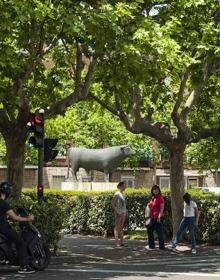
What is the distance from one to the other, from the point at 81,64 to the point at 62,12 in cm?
316

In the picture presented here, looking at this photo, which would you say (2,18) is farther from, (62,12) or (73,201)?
(73,201)

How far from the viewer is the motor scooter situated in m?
10.9

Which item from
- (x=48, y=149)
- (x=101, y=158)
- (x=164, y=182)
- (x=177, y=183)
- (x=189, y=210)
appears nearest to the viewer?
(x=48, y=149)

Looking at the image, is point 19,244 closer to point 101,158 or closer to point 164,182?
point 101,158

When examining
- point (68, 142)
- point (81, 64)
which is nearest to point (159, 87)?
point (81, 64)

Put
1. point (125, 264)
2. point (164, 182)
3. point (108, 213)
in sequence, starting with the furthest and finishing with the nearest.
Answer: point (164, 182) < point (108, 213) < point (125, 264)

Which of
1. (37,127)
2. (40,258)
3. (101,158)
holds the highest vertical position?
(101,158)

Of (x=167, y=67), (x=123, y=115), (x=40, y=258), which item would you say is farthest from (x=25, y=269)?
(x=123, y=115)

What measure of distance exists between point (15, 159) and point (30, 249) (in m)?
3.55

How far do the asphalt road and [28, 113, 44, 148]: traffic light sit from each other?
258cm

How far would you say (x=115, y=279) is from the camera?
10.3 metres

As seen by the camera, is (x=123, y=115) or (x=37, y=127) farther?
(x=123, y=115)

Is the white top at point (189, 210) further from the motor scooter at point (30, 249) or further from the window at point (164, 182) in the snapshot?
the window at point (164, 182)

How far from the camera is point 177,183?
16.9 metres
